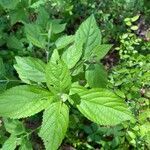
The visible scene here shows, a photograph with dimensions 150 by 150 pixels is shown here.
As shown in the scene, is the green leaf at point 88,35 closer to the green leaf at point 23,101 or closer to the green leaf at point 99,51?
the green leaf at point 99,51

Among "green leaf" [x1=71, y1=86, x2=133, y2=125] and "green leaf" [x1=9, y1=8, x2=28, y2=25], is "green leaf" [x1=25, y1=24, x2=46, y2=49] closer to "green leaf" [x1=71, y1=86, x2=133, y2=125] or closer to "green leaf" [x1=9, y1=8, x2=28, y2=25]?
"green leaf" [x1=9, y1=8, x2=28, y2=25]

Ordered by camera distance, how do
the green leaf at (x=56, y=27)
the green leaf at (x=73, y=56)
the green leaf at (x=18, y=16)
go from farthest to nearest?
1. the green leaf at (x=18, y=16)
2. the green leaf at (x=56, y=27)
3. the green leaf at (x=73, y=56)

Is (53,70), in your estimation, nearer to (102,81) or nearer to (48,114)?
(48,114)

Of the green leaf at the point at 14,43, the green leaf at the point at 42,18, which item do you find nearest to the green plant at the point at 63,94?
the green leaf at the point at 42,18

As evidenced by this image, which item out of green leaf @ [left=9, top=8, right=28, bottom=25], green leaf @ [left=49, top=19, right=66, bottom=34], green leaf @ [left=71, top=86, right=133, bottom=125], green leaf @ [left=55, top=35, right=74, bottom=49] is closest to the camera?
green leaf @ [left=71, top=86, right=133, bottom=125]

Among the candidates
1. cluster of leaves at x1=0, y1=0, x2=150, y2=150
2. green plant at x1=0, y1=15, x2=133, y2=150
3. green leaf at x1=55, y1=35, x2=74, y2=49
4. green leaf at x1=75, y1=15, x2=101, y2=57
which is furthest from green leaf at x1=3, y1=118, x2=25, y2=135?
green leaf at x1=75, y1=15, x2=101, y2=57

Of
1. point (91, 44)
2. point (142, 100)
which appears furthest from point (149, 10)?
point (91, 44)
